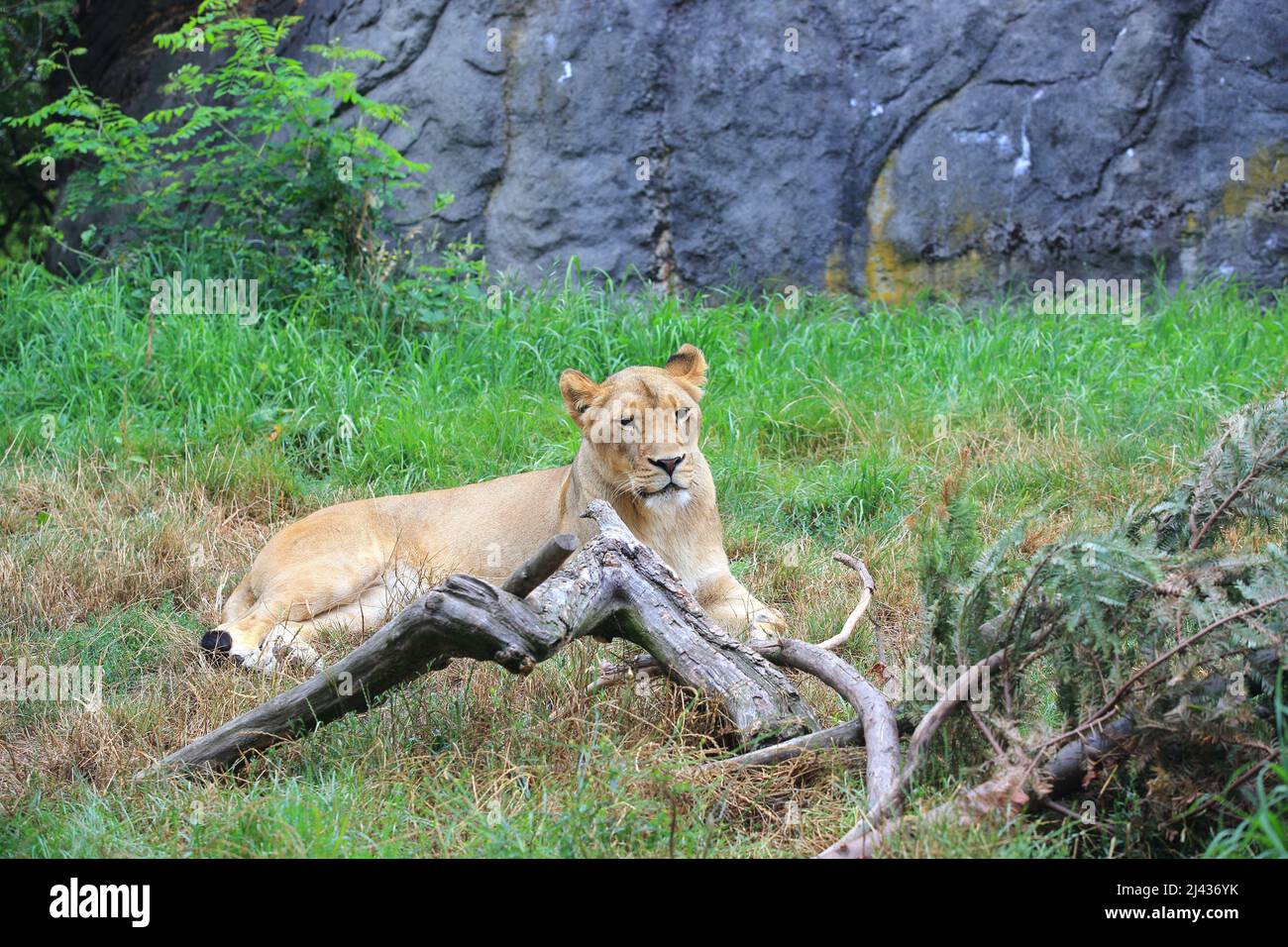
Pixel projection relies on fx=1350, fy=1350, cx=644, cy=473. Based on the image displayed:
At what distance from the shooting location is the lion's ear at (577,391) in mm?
5941

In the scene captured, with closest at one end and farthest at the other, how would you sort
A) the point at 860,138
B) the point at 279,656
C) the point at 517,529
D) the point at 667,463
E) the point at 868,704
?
the point at 868,704, the point at 279,656, the point at 667,463, the point at 517,529, the point at 860,138

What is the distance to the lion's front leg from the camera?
18.0 ft

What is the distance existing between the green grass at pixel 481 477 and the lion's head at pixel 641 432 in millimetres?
851

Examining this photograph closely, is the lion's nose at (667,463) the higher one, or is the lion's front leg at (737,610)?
the lion's nose at (667,463)

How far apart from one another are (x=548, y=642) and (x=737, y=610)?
2.01 meters

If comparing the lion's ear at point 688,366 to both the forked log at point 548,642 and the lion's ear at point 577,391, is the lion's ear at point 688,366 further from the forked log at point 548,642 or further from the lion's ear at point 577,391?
the forked log at point 548,642

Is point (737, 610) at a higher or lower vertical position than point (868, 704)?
higher

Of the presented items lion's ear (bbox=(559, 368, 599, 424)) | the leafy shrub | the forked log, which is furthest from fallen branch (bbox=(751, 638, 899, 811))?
the leafy shrub

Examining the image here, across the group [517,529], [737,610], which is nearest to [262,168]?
[517,529]

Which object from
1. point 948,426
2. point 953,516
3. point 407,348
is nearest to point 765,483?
point 948,426

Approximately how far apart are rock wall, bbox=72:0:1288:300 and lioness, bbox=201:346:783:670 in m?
3.70

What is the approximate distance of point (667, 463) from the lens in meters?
5.62

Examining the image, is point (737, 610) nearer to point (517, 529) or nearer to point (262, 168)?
point (517, 529)

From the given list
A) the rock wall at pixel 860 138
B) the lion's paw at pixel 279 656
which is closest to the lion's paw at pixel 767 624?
the lion's paw at pixel 279 656
